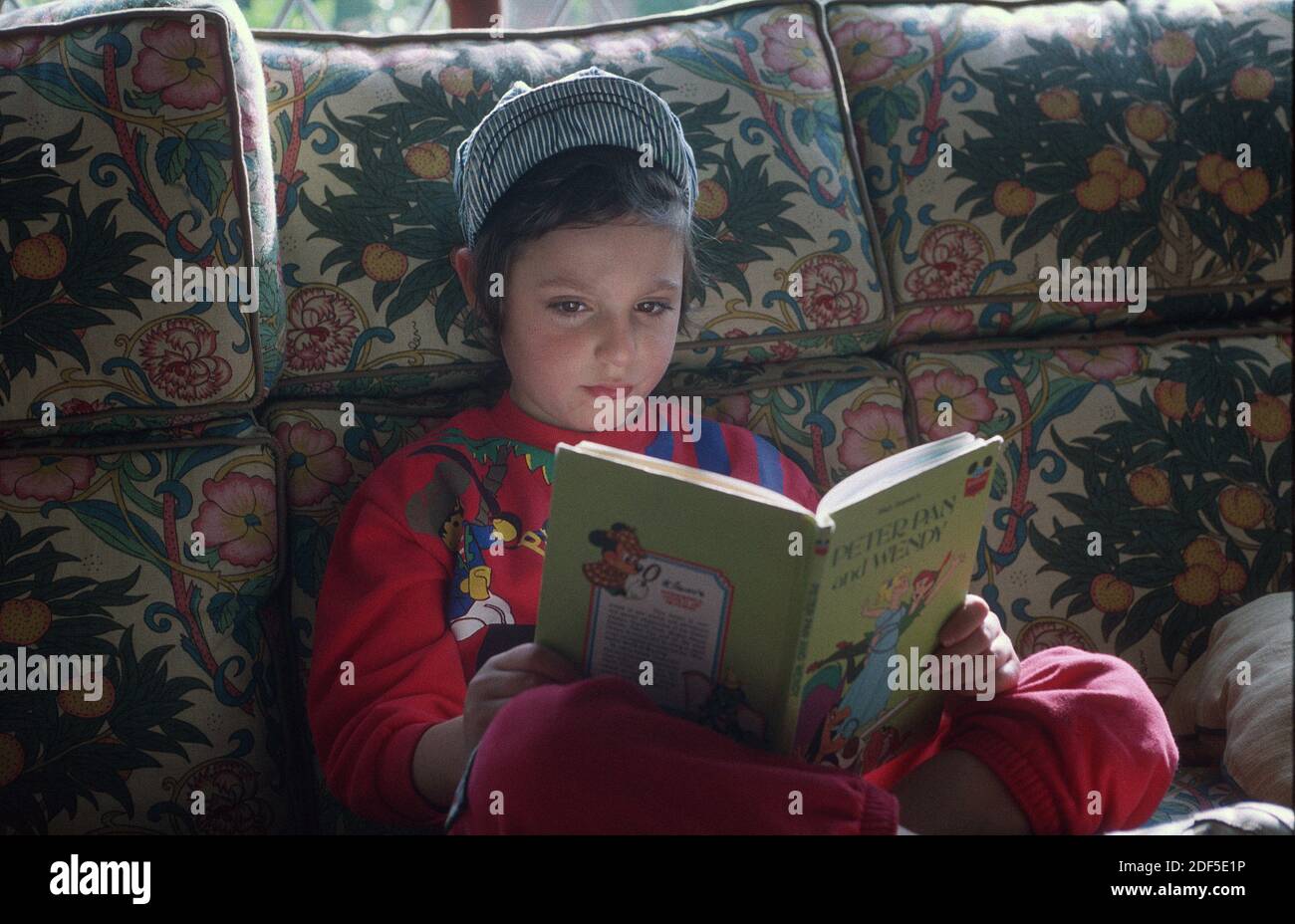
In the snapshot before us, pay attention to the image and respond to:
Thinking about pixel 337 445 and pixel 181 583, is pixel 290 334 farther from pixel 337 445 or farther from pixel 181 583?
pixel 181 583

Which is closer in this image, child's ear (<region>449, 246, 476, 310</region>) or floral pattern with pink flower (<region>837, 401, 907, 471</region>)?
child's ear (<region>449, 246, 476, 310</region>)

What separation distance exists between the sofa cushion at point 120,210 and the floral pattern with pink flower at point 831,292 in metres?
0.55

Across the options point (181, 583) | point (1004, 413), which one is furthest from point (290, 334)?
point (1004, 413)

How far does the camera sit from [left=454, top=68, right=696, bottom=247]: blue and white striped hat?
3.48ft

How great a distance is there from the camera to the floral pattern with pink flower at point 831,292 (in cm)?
126

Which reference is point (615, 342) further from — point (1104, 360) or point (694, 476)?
point (1104, 360)

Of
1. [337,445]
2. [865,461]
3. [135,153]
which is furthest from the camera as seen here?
[865,461]

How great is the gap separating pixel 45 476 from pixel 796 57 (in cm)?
86

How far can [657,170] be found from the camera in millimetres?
1096

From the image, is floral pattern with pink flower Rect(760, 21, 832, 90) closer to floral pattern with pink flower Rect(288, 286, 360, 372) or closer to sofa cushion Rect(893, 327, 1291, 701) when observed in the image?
sofa cushion Rect(893, 327, 1291, 701)

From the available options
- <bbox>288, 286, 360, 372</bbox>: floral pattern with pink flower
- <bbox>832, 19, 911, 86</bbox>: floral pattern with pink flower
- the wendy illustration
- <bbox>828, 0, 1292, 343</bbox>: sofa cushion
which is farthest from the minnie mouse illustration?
<bbox>832, 19, 911, 86</bbox>: floral pattern with pink flower

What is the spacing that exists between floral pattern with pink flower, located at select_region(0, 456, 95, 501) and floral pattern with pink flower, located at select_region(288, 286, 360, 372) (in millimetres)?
212

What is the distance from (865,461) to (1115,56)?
1.77ft

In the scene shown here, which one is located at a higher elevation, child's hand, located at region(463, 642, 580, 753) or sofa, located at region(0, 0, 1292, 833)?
sofa, located at region(0, 0, 1292, 833)
